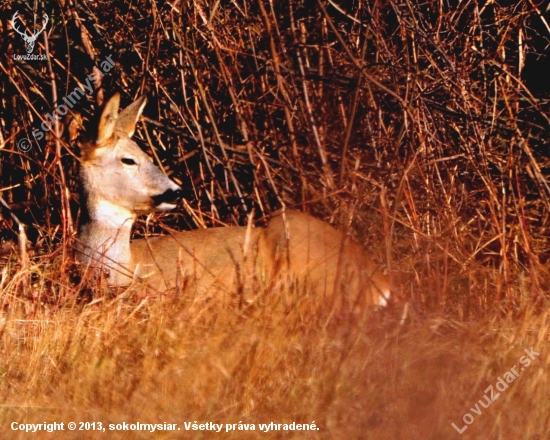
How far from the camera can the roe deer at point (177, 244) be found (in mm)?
4809

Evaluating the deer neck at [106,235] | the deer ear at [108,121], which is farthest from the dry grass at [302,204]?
the deer ear at [108,121]

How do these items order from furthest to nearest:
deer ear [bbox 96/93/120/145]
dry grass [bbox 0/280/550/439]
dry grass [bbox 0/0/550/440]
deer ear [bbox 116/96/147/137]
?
deer ear [bbox 116/96/147/137] → deer ear [bbox 96/93/120/145] → dry grass [bbox 0/0/550/440] → dry grass [bbox 0/280/550/439]

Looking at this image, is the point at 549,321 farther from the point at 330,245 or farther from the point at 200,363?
the point at 200,363

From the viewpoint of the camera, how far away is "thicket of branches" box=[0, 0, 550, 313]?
16.7ft

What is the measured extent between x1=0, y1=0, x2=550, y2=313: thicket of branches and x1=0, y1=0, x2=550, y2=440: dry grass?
0.02 m

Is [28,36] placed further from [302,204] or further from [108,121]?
[302,204]

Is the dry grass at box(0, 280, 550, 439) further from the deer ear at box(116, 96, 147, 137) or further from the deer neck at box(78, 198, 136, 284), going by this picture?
the deer ear at box(116, 96, 147, 137)

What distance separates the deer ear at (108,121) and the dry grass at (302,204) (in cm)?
24

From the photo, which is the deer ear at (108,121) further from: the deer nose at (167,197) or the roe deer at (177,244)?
the deer nose at (167,197)

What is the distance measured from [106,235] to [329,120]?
142cm

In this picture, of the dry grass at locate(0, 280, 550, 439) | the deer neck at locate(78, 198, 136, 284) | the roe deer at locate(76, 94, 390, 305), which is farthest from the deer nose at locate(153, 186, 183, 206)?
the dry grass at locate(0, 280, 550, 439)

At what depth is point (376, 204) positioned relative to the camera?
17.5ft

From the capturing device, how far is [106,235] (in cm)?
527

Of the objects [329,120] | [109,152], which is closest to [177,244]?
[109,152]
